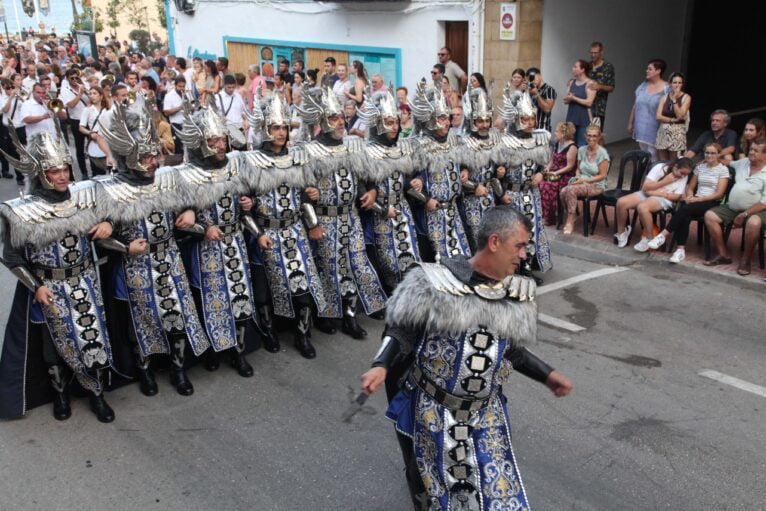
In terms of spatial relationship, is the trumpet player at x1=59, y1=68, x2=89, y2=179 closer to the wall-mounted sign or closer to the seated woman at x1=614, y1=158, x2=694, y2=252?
the wall-mounted sign

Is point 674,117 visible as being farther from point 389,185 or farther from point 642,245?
point 389,185

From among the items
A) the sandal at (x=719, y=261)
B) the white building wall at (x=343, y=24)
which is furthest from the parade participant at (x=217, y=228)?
the white building wall at (x=343, y=24)

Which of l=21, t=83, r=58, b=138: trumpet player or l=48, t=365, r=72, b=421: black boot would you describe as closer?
l=48, t=365, r=72, b=421: black boot

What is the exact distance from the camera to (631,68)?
14.5 m

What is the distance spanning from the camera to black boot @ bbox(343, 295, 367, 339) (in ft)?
22.7

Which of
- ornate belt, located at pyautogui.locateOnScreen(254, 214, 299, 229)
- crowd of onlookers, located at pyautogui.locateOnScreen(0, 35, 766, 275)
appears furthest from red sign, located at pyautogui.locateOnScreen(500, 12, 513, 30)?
ornate belt, located at pyautogui.locateOnScreen(254, 214, 299, 229)

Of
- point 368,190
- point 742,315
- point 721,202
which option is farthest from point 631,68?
point 368,190

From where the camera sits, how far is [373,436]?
535 centimetres

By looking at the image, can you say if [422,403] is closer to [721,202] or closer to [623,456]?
[623,456]

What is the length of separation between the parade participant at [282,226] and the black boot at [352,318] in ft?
1.16

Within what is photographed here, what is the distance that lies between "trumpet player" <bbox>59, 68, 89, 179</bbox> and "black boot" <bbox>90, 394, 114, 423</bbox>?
352 inches

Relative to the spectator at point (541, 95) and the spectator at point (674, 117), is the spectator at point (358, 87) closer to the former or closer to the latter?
the spectator at point (541, 95)

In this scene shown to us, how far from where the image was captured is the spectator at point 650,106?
10.9 m

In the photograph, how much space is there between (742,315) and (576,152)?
3276mm
